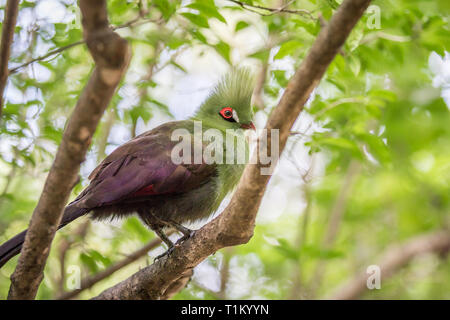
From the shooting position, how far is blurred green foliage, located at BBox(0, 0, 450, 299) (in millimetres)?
2891

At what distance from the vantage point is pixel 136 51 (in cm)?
439

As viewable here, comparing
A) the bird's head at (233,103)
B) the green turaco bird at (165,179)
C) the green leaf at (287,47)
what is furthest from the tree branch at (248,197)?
the bird's head at (233,103)

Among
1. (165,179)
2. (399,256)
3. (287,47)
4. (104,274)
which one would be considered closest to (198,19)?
(287,47)

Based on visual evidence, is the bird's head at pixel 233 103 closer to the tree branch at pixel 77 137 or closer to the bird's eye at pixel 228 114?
the bird's eye at pixel 228 114

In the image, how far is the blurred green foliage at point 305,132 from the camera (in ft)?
9.48

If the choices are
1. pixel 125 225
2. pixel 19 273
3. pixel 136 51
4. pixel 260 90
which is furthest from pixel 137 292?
pixel 136 51

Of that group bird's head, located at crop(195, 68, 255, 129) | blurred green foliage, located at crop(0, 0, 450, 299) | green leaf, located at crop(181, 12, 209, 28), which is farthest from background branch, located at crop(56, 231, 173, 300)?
green leaf, located at crop(181, 12, 209, 28)

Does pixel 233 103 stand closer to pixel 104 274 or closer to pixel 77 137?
pixel 104 274

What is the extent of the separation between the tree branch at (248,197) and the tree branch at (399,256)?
2.56 m

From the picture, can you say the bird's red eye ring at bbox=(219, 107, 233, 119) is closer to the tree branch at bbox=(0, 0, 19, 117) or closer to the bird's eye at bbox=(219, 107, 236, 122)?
the bird's eye at bbox=(219, 107, 236, 122)

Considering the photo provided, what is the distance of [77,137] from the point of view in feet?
5.48

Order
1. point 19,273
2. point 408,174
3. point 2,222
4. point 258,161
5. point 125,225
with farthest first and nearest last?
1. point 408,174
2. point 125,225
3. point 2,222
4. point 19,273
5. point 258,161
